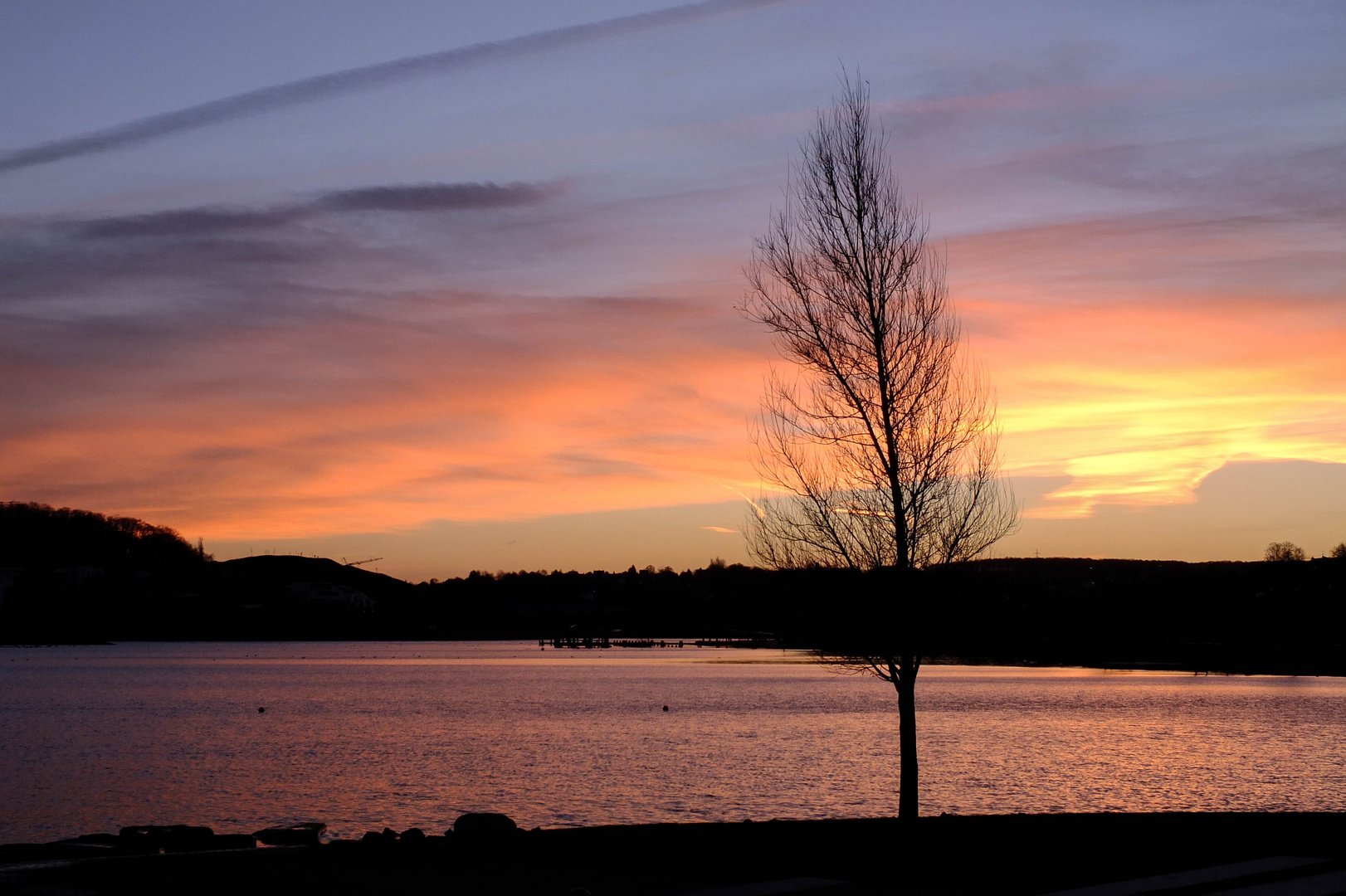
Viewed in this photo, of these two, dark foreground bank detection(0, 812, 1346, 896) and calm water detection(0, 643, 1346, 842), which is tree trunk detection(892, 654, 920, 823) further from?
calm water detection(0, 643, 1346, 842)

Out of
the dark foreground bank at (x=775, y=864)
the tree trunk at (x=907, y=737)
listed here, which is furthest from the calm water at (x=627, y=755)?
the dark foreground bank at (x=775, y=864)

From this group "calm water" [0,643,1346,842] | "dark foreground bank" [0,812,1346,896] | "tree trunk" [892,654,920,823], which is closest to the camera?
"dark foreground bank" [0,812,1346,896]

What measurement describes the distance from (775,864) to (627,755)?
43396 millimetres

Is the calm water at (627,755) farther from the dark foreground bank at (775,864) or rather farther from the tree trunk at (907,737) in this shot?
the dark foreground bank at (775,864)

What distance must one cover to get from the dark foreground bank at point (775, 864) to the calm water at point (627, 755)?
1900cm

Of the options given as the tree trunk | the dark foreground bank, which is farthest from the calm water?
the dark foreground bank

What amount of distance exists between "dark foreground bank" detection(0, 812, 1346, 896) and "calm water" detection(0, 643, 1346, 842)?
19000 millimetres

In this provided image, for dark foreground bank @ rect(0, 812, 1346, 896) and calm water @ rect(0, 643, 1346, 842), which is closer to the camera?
dark foreground bank @ rect(0, 812, 1346, 896)

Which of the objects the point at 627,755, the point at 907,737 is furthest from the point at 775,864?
the point at 627,755

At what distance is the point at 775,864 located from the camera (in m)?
16.0

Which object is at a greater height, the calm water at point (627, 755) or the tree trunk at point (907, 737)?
the tree trunk at point (907, 737)

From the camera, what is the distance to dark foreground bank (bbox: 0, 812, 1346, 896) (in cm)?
1406

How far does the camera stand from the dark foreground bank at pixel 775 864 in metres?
14.1

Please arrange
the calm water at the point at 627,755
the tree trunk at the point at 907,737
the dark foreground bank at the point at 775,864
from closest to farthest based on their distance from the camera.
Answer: the dark foreground bank at the point at 775,864
the tree trunk at the point at 907,737
the calm water at the point at 627,755
